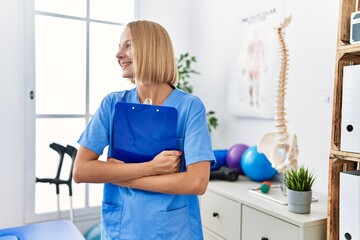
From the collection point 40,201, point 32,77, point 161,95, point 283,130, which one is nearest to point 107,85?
point 32,77

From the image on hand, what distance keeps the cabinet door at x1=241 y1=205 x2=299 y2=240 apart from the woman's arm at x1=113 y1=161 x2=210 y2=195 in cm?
66

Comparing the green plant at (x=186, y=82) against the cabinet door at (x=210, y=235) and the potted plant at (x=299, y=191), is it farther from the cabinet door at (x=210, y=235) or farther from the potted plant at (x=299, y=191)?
the potted plant at (x=299, y=191)

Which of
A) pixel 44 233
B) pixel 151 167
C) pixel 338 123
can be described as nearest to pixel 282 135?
pixel 338 123

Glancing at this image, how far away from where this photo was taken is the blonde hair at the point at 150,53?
105 cm

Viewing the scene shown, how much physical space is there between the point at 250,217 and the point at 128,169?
0.91m

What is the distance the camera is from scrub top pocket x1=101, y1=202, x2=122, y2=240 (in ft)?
3.54

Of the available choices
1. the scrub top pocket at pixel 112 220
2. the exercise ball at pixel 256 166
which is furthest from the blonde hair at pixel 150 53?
the exercise ball at pixel 256 166

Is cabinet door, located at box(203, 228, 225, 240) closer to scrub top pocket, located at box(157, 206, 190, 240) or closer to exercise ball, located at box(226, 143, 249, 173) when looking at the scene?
exercise ball, located at box(226, 143, 249, 173)

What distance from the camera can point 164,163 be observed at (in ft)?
3.41

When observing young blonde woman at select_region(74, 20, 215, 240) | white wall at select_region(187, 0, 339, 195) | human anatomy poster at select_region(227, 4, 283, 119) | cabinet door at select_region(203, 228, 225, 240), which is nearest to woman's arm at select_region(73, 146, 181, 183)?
young blonde woman at select_region(74, 20, 215, 240)

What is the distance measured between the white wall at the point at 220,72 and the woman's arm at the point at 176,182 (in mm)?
1148

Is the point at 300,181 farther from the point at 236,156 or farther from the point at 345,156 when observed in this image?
the point at 236,156

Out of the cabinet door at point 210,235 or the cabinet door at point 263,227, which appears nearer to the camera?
the cabinet door at point 263,227

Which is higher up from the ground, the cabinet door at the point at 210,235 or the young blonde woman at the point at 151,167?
the young blonde woman at the point at 151,167
